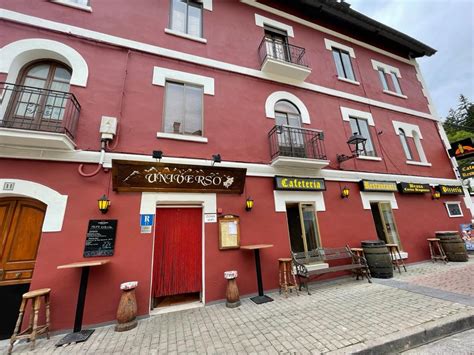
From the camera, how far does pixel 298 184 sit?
21.0 feet

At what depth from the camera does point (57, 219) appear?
429 centimetres

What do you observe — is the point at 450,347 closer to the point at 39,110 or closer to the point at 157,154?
the point at 157,154

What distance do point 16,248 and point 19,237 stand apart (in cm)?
23

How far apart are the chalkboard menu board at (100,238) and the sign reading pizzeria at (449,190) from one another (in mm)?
12973

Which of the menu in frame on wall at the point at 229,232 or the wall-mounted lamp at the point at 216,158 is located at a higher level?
the wall-mounted lamp at the point at 216,158

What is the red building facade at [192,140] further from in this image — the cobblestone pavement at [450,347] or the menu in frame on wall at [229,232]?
the cobblestone pavement at [450,347]

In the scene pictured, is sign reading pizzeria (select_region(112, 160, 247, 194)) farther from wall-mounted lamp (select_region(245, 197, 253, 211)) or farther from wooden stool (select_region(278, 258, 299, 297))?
wooden stool (select_region(278, 258, 299, 297))

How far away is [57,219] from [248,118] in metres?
5.76

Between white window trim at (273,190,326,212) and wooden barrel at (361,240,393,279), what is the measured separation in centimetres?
194

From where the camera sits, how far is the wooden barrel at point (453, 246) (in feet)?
24.5

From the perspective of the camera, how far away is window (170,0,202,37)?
270 inches

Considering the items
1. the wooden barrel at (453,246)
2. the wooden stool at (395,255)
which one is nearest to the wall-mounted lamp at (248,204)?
the wooden stool at (395,255)

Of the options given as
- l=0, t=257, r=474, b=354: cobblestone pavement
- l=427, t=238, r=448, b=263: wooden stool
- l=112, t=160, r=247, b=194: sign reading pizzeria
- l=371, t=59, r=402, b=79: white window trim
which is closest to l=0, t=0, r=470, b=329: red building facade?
l=112, t=160, r=247, b=194: sign reading pizzeria

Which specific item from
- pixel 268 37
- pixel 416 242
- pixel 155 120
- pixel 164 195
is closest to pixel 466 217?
pixel 416 242
